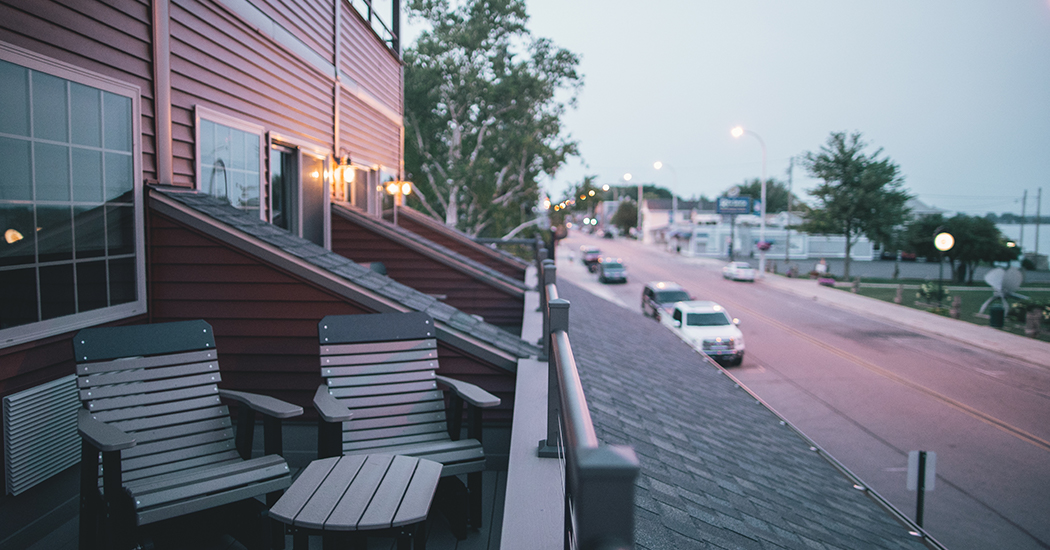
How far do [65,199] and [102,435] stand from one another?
5.96 feet

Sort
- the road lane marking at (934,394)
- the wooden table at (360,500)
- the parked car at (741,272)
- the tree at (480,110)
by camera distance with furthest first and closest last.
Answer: the parked car at (741,272)
the tree at (480,110)
the road lane marking at (934,394)
the wooden table at (360,500)

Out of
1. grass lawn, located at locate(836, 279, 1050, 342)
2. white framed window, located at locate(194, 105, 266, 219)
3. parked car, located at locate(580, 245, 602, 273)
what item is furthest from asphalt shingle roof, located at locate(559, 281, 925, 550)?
parked car, located at locate(580, 245, 602, 273)

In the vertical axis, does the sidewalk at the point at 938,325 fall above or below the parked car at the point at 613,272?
below

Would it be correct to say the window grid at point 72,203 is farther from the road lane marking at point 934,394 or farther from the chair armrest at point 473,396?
the road lane marking at point 934,394

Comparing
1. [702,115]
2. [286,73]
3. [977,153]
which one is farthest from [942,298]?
[702,115]

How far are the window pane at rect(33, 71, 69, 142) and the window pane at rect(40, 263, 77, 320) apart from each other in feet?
2.50

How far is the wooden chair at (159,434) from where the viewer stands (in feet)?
7.97

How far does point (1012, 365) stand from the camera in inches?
601

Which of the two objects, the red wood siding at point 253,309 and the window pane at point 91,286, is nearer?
the window pane at point 91,286

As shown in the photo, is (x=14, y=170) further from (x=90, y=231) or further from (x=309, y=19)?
(x=309, y=19)

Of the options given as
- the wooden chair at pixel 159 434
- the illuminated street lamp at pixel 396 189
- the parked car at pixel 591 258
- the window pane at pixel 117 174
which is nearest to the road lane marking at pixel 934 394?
the illuminated street lamp at pixel 396 189

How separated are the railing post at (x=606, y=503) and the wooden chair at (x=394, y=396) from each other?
2108 millimetres

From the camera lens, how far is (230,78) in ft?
18.0

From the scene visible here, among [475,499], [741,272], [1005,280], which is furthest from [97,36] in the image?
[741,272]
